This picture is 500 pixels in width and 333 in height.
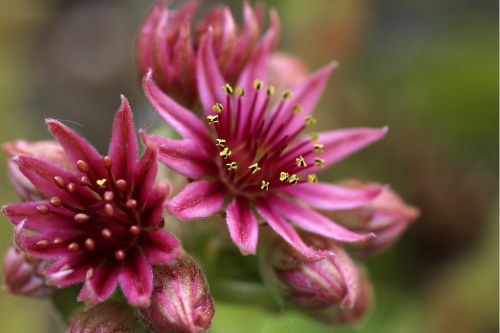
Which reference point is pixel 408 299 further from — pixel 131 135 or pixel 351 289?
pixel 131 135

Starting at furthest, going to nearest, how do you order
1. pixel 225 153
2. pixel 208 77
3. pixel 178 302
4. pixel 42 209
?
1. pixel 208 77
2. pixel 225 153
3. pixel 42 209
4. pixel 178 302

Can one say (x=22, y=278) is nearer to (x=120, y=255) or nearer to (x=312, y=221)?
(x=120, y=255)

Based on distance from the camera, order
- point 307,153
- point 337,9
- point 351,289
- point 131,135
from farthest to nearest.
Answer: point 337,9, point 307,153, point 351,289, point 131,135

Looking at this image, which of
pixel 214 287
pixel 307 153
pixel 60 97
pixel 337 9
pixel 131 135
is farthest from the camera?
pixel 60 97

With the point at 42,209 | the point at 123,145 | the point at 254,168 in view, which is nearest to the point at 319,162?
the point at 254,168

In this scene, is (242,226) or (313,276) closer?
(242,226)

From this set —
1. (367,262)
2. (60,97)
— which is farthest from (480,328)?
(60,97)

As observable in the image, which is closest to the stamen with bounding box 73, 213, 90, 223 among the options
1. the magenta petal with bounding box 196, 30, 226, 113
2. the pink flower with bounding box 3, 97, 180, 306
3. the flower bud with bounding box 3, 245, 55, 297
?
the pink flower with bounding box 3, 97, 180, 306

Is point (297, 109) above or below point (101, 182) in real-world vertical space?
above
